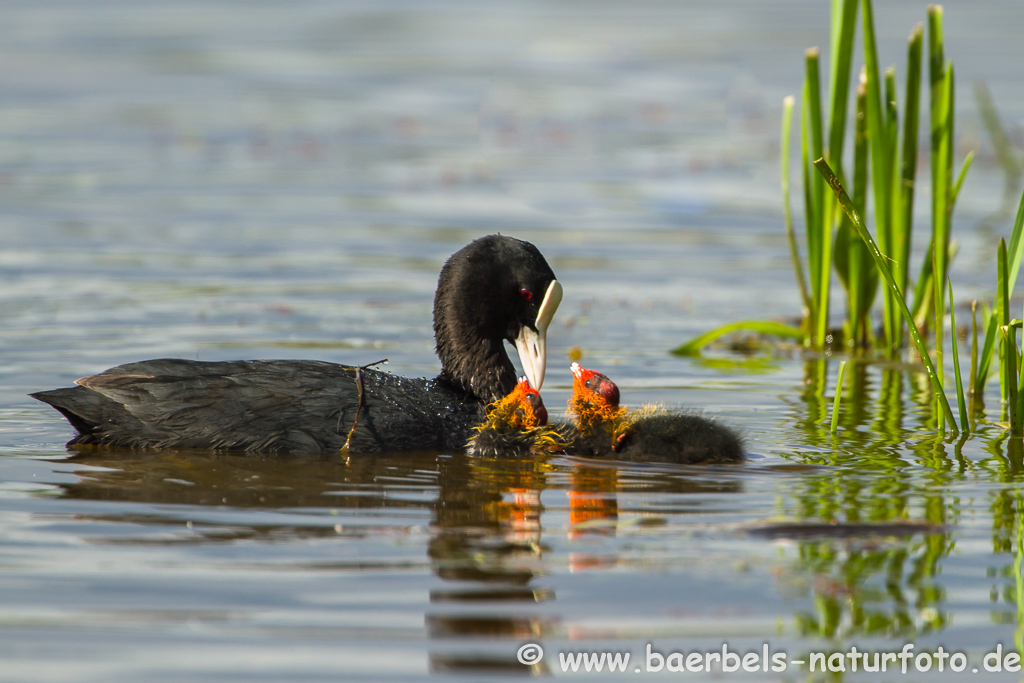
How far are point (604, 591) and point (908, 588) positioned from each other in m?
0.88

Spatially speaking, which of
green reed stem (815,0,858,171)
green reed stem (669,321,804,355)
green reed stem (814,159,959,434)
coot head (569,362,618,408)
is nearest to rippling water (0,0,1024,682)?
green reed stem (669,321,804,355)

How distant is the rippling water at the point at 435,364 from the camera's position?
3.67m

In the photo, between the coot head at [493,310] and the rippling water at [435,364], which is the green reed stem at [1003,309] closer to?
the rippling water at [435,364]

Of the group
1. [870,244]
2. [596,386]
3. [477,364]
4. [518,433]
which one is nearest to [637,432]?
[596,386]

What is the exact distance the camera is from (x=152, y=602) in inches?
148

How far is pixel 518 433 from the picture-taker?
5.65 m

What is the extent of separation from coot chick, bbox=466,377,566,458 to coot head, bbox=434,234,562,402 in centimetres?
37

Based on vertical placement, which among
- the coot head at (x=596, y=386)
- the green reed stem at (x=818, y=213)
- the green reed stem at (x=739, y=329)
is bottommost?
the coot head at (x=596, y=386)

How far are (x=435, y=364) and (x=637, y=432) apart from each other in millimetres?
2161

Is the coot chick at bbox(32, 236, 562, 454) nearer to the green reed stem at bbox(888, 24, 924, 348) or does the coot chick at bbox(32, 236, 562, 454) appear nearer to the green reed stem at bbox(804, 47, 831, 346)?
the green reed stem at bbox(804, 47, 831, 346)

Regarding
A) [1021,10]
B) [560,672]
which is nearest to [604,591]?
[560,672]

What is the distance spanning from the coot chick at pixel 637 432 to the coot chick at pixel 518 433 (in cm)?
Result: 12

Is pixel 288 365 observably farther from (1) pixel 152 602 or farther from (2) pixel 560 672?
(2) pixel 560 672

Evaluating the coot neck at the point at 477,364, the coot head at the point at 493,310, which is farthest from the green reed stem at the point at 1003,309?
the coot neck at the point at 477,364
